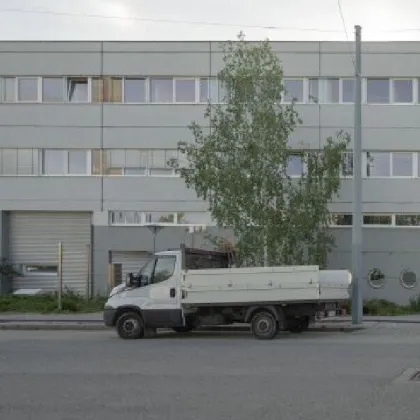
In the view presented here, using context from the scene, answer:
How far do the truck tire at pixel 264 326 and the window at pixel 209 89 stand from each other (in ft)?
48.9

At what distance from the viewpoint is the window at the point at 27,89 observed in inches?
1310

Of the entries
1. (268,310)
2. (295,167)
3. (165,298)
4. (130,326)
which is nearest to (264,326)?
(268,310)

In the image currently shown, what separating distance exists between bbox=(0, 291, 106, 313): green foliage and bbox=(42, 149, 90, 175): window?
5.23 metres

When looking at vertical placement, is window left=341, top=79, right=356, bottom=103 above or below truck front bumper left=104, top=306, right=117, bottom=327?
above

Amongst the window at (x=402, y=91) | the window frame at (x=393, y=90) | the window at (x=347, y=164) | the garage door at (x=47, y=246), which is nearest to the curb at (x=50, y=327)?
the garage door at (x=47, y=246)

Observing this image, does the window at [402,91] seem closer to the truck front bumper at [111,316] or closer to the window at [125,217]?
the window at [125,217]

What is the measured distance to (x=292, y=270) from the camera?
1914cm

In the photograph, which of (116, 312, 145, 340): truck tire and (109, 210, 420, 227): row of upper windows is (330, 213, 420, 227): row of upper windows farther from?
(116, 312, 145, 340): truck tire

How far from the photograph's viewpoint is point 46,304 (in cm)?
2953

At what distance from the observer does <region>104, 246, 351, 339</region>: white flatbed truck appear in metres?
19.1

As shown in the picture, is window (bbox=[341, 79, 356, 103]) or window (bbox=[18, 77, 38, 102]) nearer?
window (bbox=[341, 79, 356, 103])

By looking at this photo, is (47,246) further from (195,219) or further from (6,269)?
(195,219)

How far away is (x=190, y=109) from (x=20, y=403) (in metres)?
23.6

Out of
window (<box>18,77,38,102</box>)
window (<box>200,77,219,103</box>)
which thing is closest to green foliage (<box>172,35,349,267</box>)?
window (<box>200,77,219,103</box>)
